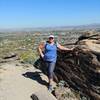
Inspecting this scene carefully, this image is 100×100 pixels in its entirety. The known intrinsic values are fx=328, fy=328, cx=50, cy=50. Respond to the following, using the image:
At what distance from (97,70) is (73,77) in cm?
151

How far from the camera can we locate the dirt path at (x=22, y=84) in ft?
41.2

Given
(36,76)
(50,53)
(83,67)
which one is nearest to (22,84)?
(36,76)

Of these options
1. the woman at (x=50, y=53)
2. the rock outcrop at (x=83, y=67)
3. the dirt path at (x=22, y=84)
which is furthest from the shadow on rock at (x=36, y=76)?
the woman at (x=50, y=53)

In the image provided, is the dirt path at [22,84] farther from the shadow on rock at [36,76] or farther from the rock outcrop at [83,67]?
the rock outcrop at [83,67]

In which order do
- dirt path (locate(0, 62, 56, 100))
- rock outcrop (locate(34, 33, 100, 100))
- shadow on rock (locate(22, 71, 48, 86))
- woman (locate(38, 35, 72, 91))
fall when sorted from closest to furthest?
rock outcrop (locate(34, 33, 100, 100))
dirt path (locate(0, 62, 56, 100))
woman (locate(38, 35, 72, 91))
shadow on rock (locate(22, 71, 48, 86))

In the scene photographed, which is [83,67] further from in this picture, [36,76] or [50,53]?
[36,76]

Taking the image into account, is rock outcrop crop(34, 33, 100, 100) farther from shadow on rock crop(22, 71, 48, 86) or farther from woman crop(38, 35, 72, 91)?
woman crop(38, 35, 72, 91)

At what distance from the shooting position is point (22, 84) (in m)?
14.3

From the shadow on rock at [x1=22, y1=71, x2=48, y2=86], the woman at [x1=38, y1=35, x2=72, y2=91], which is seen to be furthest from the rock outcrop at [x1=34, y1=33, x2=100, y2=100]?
the woman at [x1=38, y1=35, x2=72, y2=91]

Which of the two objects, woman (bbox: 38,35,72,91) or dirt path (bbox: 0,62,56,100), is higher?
woman (bbox: 38,35,72,91)

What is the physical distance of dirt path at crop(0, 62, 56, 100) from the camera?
12547 millimetres

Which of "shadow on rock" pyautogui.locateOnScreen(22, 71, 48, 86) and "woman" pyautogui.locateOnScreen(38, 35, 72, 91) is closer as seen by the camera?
"woman" pyautogui.locateOnScreen(38, 35, 72, 91)

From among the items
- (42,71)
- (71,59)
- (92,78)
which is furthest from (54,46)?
(42,71)

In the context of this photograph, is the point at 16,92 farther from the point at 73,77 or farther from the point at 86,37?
the point at 86,37
